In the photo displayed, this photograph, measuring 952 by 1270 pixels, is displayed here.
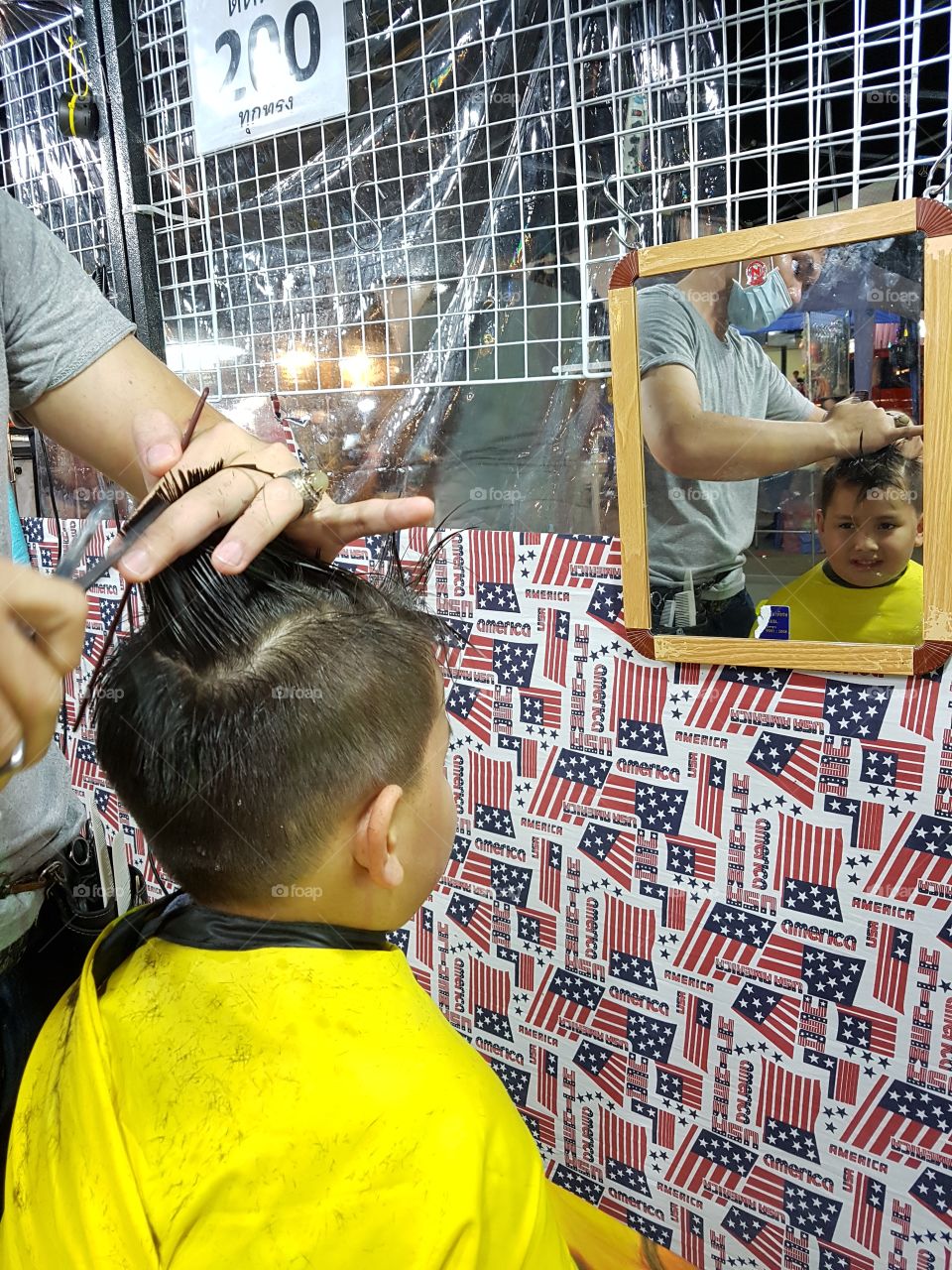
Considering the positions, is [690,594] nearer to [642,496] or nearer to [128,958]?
[642,496]

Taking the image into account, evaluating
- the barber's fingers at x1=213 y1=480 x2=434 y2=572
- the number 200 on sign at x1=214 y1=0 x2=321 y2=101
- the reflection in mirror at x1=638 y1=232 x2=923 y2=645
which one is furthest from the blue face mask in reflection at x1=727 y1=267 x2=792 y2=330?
Result: the number 200 on sign at x1=214 y1=0 x2=321 y2=101

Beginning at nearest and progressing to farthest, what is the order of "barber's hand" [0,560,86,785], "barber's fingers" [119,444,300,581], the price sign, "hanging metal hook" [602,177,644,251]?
"barber's hand" [0,560,86,785] < "barber's fingers" [119,444,300,581] < "hanging metal hook" [602,177,644,251] < the price sign

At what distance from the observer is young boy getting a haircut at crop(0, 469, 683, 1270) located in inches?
29.5

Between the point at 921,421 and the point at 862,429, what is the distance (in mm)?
69

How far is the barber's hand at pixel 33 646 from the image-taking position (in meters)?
0.48

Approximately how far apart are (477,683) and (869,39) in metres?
1.09

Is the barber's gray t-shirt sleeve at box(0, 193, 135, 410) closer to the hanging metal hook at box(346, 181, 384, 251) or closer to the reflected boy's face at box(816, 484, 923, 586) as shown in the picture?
the hanging metal hook at box(346, 181, 384, 251)

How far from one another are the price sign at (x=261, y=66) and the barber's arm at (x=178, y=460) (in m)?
0.77

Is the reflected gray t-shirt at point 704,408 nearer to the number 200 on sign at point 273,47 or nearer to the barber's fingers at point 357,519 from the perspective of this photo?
the barber's fingers at point 357,519

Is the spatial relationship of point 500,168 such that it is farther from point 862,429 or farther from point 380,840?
point 380,840

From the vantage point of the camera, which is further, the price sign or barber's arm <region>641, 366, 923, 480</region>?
the price sign

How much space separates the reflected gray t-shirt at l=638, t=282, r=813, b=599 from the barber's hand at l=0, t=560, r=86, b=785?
0.91 metres

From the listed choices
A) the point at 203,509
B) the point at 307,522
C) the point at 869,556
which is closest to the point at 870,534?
the point at 869,556

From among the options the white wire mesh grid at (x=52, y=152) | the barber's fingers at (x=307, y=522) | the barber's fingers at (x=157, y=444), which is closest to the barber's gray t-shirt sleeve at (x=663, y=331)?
the barber's fingers at (x=307, y=522)
